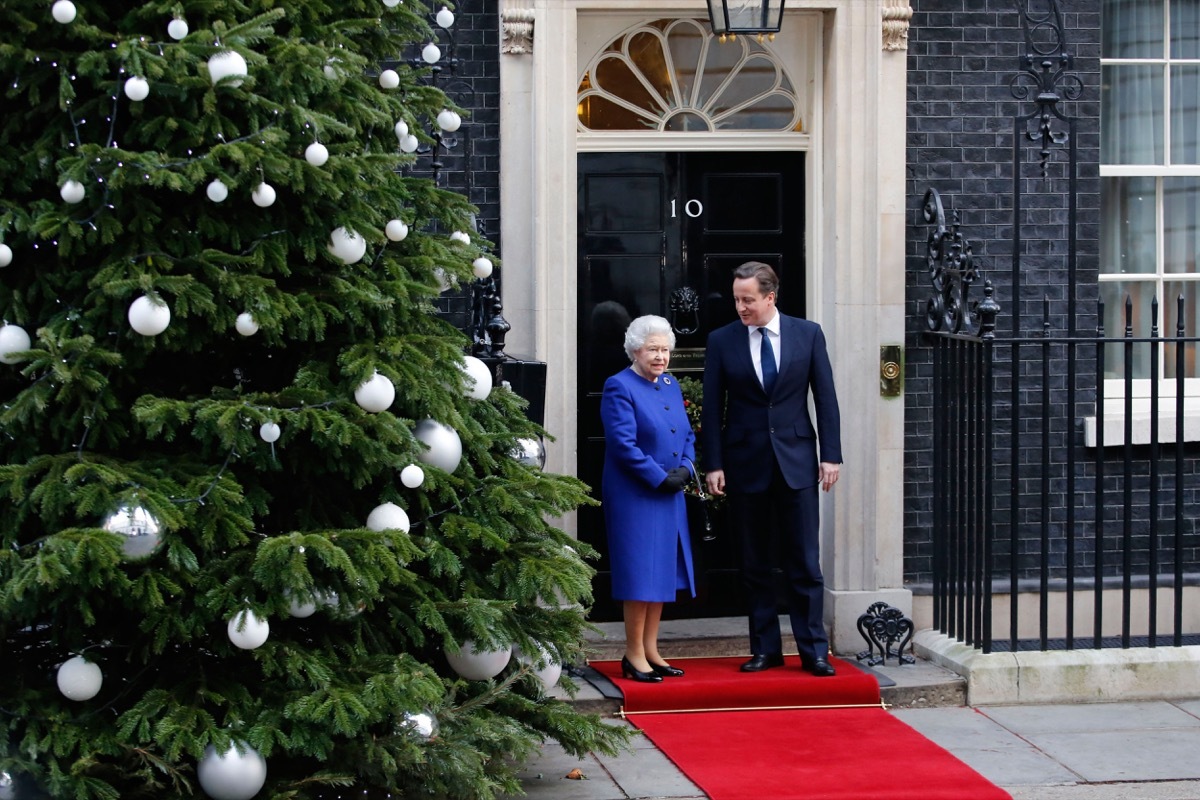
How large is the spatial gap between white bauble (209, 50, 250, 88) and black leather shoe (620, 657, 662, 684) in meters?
3.60

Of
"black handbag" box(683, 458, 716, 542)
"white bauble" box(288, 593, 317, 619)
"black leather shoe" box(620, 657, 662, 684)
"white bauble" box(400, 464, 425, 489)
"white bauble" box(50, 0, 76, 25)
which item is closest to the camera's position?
"white bauble" box(50, 0, 76, 25)

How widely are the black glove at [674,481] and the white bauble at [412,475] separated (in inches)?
90.0

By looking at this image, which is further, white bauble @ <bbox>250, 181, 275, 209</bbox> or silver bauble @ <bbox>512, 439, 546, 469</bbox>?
silver bauble @ <bbox>512, 439, 546, 469</bbox>

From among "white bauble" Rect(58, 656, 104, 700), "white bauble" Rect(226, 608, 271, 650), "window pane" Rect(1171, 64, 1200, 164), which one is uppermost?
"window pane" Rect(1171, 64, 1200, 164)

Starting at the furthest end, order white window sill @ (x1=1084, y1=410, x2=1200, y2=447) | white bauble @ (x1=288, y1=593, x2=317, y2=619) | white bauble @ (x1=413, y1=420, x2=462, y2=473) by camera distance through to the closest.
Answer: white window sill @ (x1=1084, y1=410, x2=1200, y2=447), white bauble @ (x1=413, y1=420, x2=462, y2=473), white bauble @ (x1=288, y1=593, x2=317, y2=619)

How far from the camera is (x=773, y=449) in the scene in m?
7.82

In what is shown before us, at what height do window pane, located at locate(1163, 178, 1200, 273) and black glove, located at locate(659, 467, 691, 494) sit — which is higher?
window pane, located at locate(1163, 178, 1200, 273)

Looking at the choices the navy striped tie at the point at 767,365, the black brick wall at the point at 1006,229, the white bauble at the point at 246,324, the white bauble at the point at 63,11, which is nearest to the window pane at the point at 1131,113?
the black brick wall at the point at 1006,229

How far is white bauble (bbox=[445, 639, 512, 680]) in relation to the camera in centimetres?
589

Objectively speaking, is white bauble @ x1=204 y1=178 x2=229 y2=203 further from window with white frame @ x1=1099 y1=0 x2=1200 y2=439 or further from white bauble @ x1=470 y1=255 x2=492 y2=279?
window with white frame @ x1=1099 y1=0 x2=1200 y2=439

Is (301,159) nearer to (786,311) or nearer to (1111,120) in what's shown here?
(786,311)

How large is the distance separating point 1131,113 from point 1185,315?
44.4 inches

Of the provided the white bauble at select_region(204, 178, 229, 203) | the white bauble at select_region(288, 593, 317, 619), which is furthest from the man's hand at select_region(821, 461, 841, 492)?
the white bauble at select_region(204, 178, 229, 203)

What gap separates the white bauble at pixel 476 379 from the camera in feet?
19.8
